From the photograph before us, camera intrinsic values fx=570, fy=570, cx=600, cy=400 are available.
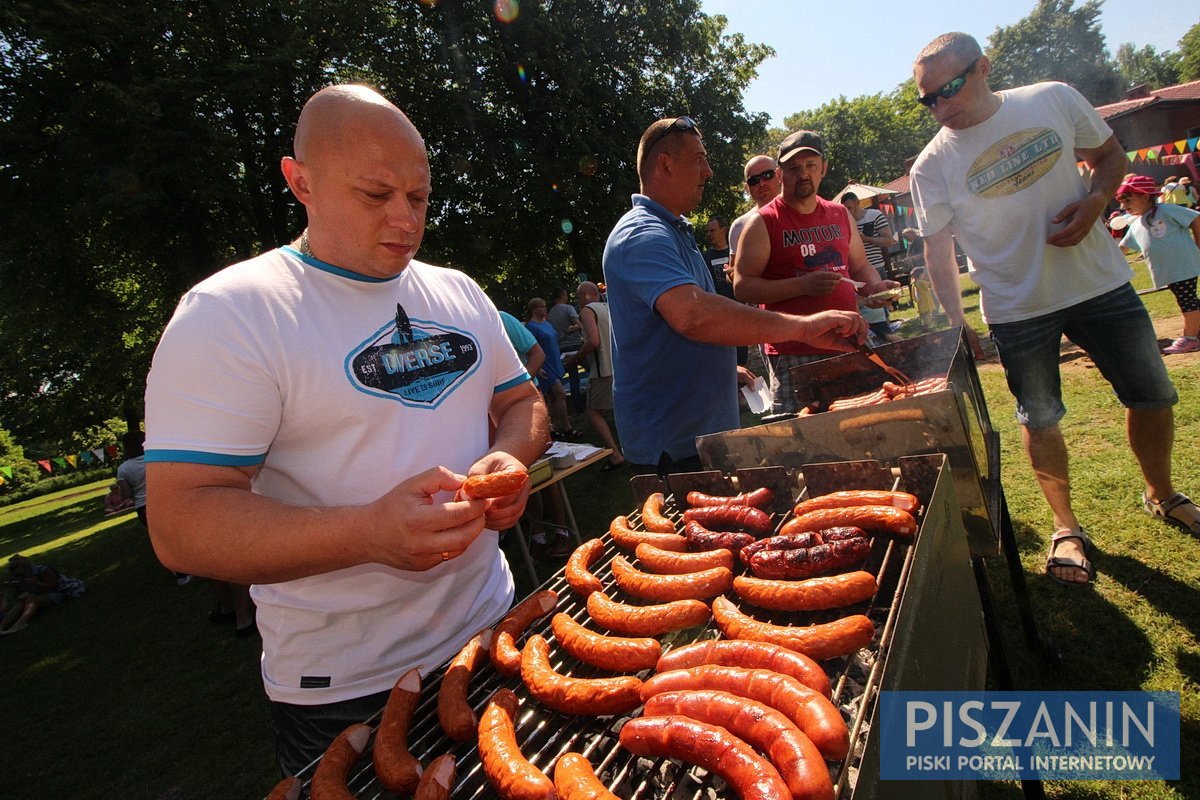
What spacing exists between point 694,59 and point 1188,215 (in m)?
18.1

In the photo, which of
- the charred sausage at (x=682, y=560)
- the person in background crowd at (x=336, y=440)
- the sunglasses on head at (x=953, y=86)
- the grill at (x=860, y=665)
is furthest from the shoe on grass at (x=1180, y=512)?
the person in background crowd at (x=336, y=440)

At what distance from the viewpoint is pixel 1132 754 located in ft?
8.49

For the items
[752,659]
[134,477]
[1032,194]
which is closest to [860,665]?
[752,659]

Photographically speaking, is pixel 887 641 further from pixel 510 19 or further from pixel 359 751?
pixel 510 19

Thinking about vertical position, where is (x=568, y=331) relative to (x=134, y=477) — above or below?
above

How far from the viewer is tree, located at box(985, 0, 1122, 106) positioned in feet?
265

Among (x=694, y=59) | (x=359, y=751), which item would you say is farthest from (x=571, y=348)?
(x=694, y=59)

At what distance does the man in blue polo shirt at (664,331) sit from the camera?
3.06 meters

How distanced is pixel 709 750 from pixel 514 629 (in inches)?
30.8

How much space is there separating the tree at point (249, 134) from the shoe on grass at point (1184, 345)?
48.1ft

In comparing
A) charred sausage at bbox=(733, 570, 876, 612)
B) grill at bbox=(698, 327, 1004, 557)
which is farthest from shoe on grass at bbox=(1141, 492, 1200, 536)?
charred sausage at bbox=(733, 570, 876, 612)

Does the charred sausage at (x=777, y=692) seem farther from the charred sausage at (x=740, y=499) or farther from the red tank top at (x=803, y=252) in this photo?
the red tank top at (x=803, y=252)

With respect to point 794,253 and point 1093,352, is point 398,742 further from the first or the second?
point 1093,352

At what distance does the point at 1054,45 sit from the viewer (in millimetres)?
81812
